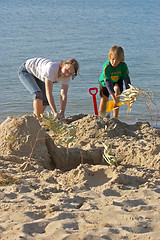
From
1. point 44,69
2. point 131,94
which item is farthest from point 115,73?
point 131,94

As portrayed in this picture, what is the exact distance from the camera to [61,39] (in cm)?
1538

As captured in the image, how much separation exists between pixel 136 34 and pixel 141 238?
636 inches

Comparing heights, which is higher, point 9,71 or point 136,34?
point 136,34

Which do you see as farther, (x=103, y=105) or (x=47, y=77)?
(x=103, y=105)

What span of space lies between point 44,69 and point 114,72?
1.46 metres

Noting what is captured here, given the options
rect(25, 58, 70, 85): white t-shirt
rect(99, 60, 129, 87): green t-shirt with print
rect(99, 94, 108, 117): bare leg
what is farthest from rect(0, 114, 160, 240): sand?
rect(99, 94, 108, 117): bare leg

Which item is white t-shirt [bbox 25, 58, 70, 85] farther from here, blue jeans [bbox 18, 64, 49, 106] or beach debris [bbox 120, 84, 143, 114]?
beach debris [bbox 120, 84, 143, 114]

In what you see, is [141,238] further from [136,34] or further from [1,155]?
[136,34]

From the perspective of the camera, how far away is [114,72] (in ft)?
20.8

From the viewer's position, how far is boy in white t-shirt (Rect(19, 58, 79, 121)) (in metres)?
5.37

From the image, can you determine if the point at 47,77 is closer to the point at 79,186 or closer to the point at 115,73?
the point at 115,73

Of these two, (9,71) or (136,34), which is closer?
(9,71)

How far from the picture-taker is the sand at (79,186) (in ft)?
8.43

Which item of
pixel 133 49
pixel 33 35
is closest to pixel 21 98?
pixel 133 49
